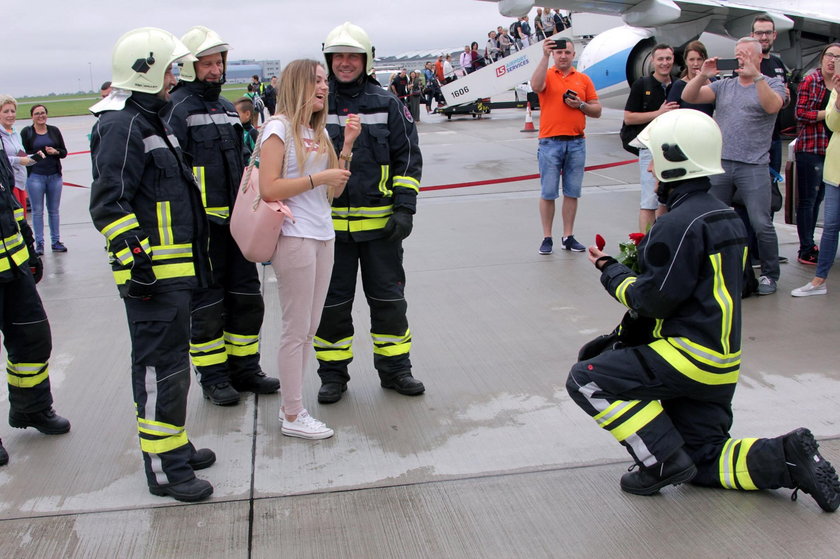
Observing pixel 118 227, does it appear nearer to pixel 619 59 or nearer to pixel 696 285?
pixel 696 285

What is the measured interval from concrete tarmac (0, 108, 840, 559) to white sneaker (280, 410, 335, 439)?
4 centimetres

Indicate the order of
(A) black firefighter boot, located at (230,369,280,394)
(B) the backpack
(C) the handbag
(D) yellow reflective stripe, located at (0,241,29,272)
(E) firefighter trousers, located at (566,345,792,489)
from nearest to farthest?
1. (E) firefighter trousers, located at (566,345,792,489)
2. (C) the handbag
3. (D) yellow reflective stripe, located at (0,241,29,272)
4. (A) black firefighter boot, located at (230,369,280,394)
5. (B) the backpack

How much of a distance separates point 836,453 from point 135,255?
124 inches

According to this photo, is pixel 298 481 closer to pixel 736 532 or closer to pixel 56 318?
pixel 736 532

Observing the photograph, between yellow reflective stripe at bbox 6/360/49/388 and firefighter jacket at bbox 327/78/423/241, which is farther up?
firefighter jacket at bbox 327/78/423/241

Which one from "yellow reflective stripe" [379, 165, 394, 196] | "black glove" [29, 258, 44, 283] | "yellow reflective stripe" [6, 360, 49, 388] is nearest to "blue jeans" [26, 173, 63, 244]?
"black glove" [29, 258, 44, 283]

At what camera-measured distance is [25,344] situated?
3955 mm

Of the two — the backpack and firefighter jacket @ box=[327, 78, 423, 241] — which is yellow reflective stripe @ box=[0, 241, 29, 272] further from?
the backpack

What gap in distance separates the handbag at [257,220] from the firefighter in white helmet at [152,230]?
0.30 metres

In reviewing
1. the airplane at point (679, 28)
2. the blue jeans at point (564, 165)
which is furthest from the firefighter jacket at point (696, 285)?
the airplane at point (679, 28)

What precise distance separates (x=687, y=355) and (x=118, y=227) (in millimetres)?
2309

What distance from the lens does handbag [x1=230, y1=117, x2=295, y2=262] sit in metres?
3.65

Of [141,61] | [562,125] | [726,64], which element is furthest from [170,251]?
[726,64]

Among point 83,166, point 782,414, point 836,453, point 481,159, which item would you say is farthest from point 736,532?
point 83,166
